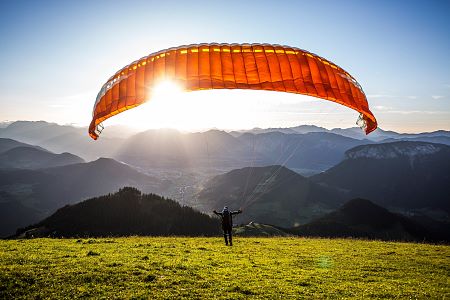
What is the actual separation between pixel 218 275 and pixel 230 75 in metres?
7.96

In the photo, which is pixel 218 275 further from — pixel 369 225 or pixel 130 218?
pixel 369 225

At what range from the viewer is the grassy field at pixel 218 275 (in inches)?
422

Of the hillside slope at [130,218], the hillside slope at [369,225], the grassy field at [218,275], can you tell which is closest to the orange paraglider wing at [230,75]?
the grassy field at [218,275]

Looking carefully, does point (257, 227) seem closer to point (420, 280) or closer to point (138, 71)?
point (420, 280)

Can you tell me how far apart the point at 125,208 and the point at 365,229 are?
98505 millimetres

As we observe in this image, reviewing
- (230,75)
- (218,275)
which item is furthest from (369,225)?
(230,75)

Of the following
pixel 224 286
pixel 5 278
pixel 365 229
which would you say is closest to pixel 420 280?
pixel 224 286

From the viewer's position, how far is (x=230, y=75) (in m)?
11.5

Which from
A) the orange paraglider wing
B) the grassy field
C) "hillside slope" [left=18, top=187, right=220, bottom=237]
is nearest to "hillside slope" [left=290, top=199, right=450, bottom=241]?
"hillside slope" [left=18, top=187, right=220, bottom=237]

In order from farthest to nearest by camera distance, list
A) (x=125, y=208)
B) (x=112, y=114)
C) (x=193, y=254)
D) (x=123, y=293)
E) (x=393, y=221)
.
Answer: (x=393, y=221)
(x=125, y=208)
(x=193, y=254)
(x=112, y=114)
(x=123, y=293)

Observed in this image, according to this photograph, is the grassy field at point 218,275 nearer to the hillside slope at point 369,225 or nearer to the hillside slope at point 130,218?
the hillside slope at point 130,218

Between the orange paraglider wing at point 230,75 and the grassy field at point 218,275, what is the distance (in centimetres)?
Answer: 524

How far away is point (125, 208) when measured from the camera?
342 feet

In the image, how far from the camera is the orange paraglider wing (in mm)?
11297
